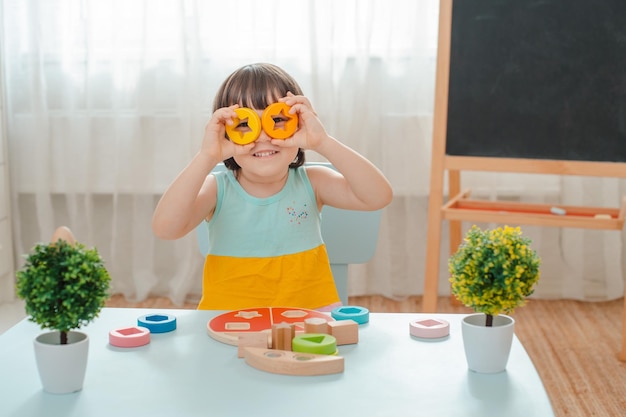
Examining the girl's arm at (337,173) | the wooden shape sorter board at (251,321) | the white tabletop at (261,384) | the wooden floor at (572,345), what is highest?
the girl's arm at (337,173)

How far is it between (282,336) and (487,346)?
0.27 meters

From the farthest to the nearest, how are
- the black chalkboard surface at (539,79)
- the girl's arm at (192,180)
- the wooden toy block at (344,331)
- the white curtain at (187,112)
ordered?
the white curtain at (187,112), the black chalkboard surface at (539,79), the girl's arm at (192,180), the wooden toy block at (344,331)

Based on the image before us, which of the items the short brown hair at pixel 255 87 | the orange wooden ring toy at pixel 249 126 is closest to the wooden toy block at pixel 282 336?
the orange wooden ring toy at pixel 249 126

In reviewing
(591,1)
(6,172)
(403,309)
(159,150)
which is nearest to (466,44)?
(591,1)

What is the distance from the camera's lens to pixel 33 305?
3.46 ft

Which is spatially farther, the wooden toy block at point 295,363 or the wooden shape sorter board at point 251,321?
the wooden shape sorter board at point 251,321

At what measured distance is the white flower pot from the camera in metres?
1.14

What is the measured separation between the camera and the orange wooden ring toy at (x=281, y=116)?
145 cm

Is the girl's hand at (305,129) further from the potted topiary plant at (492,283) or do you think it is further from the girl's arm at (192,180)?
the potted topiary plant at (492,283)

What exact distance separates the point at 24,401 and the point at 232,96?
0.85m

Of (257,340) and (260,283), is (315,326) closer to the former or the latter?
(257,340)

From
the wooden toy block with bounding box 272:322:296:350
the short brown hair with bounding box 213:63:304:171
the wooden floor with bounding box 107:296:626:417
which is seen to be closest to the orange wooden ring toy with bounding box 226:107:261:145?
the short brown hair with bounding box 213:63:304:171

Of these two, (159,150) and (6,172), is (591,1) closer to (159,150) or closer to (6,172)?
(159,150)

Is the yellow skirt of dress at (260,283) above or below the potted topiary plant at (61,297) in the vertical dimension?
below
